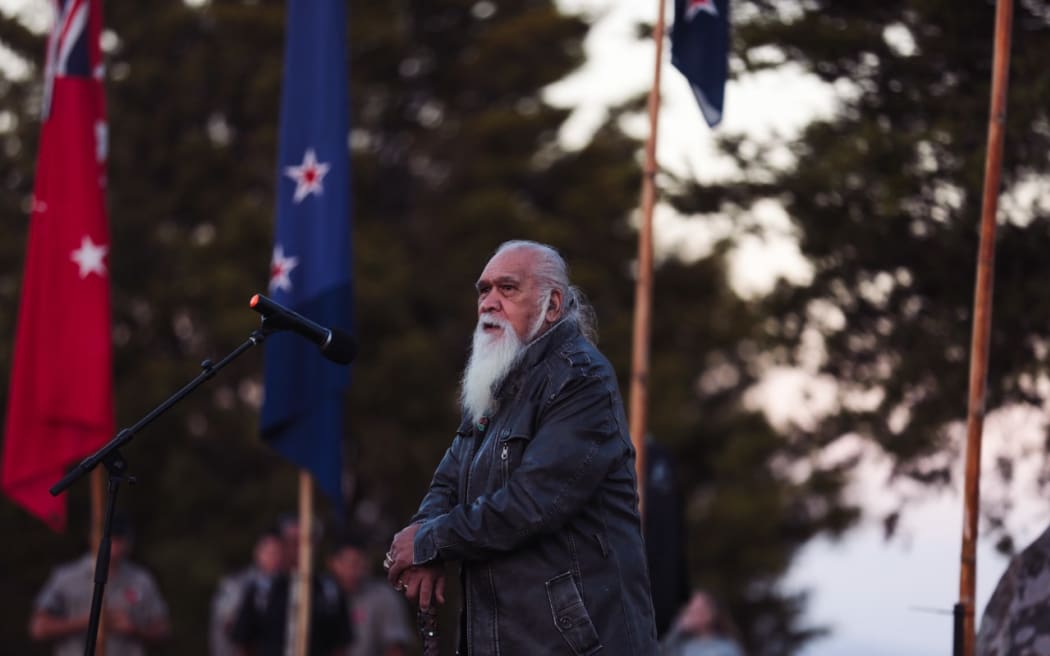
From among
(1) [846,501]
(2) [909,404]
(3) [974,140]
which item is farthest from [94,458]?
(1) [846,501]

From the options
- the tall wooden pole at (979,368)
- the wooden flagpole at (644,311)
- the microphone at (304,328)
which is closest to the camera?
the microphone at (304,328)

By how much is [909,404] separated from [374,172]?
51.5ft

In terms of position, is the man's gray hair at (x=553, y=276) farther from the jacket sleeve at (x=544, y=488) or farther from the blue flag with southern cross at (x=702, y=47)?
the blue flag with southern cross at (x=702, y=47)

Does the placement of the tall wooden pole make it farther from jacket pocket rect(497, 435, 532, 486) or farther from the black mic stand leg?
the black mic stand leg

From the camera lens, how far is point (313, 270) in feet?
32.0

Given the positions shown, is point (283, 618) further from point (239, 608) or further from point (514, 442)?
point (514, 442)

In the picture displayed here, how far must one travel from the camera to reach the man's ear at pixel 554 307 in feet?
15.8

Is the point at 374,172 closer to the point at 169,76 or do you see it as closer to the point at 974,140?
the point at 169,76

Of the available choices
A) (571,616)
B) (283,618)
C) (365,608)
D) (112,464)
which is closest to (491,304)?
(571,616)


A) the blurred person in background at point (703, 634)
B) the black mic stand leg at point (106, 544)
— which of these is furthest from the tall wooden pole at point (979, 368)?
the blurred person in background at point (703, 634)

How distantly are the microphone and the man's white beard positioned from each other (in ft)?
1.64

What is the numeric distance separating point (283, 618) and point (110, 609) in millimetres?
1166

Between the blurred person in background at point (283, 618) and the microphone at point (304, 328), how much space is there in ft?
17.5

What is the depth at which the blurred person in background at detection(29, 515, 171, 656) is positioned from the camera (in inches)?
418
